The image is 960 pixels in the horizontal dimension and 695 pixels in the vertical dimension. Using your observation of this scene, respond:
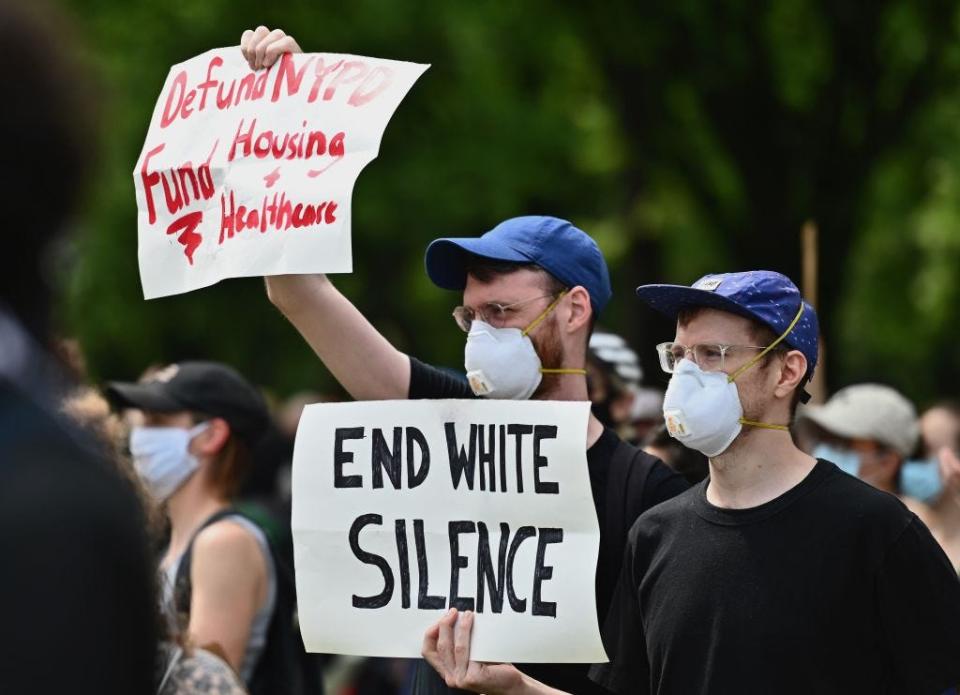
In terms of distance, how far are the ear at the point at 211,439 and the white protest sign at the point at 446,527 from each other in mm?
1718

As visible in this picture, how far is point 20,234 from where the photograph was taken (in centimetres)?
147

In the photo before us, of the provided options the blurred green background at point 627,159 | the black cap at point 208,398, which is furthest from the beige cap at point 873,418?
the black cap at point 208,398

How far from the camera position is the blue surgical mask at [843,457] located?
6.22 metres

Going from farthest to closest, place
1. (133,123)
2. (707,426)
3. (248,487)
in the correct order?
(133,123) → (248,487) → (707,426)

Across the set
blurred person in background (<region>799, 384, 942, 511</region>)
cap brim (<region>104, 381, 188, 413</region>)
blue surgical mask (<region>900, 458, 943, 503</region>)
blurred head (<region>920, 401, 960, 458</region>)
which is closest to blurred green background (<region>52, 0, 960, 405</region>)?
blurred head (<region>920, 401, 960, 458</region>)

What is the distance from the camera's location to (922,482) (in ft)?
22.6

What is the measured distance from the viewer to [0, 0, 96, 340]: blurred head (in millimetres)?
1406

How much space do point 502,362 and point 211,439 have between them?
2.05 metres

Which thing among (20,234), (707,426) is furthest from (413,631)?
(20,234)

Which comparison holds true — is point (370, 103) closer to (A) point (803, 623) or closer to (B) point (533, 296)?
(B) point (533, 296)

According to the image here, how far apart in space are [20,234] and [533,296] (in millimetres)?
2421

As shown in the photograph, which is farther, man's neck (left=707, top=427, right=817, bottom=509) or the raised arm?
the raised arm

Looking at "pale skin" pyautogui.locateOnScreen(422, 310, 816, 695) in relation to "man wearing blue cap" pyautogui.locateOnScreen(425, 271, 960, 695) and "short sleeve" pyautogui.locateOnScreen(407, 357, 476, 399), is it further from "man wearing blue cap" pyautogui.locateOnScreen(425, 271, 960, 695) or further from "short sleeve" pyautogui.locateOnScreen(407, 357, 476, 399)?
"short sleeve" pyautogui.locateOnScreen(407, 357, 476, 399)

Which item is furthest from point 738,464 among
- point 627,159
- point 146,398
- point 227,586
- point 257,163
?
point 627,159
